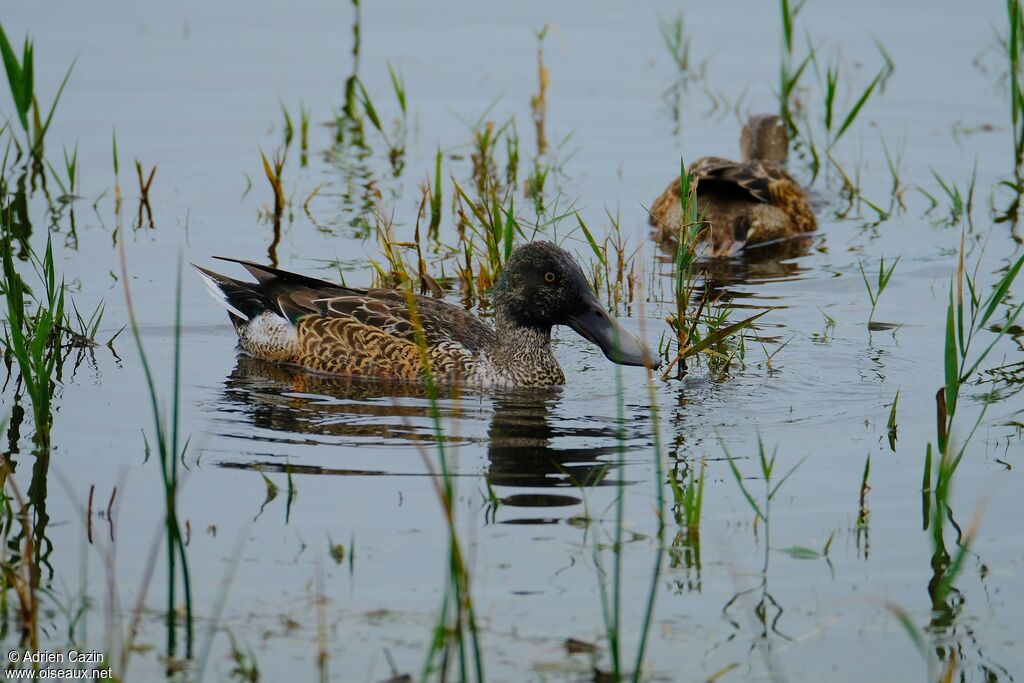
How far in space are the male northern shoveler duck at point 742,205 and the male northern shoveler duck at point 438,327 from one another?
8.74ft

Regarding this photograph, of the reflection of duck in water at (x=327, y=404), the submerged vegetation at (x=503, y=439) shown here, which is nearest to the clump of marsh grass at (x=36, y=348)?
the submerged vegetation at (x=503, y=439)

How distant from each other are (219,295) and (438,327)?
138 centimetres

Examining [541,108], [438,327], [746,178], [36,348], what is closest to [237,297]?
[438,327]

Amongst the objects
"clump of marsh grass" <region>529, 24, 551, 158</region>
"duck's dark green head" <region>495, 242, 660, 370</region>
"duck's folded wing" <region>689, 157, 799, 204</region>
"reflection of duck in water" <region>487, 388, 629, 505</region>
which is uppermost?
"clump of marsh grass" <region>529, 24, 551, 158</region>

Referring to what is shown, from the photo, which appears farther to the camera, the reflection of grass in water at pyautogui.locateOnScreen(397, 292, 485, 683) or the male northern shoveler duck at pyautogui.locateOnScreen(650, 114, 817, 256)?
the male northern shoveler duck at pyautogui.locateOnScreen(650, 114, 817, 256)

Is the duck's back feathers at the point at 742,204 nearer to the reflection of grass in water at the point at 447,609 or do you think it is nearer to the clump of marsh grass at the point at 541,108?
the clump of marsh grass at the point at 541,108

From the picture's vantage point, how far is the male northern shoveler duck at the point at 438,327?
7848 millimetres

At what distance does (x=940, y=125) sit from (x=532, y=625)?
29.0 feet

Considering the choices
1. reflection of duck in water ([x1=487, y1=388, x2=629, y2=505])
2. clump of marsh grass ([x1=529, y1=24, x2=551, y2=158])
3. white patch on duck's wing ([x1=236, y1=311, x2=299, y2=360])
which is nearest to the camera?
reflection of duck in water ([x1=487, y1=388, x2=629, y2=505])

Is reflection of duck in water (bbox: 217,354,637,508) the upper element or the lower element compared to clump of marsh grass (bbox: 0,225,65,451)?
lower

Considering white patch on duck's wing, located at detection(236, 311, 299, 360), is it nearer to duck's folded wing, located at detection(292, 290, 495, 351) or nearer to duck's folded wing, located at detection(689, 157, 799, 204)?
duck's folded wing, located at detection(292, 290, 495, 351)

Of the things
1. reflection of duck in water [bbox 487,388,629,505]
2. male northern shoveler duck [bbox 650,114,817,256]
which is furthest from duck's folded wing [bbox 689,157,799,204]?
reflection of duck in water [bbox 487,388,629,505]

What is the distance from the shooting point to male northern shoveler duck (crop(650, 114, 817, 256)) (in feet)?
34.8

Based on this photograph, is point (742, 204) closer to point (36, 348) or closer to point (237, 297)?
point (237, 297)
